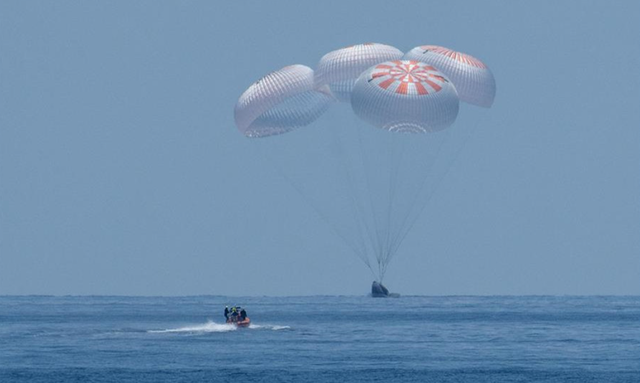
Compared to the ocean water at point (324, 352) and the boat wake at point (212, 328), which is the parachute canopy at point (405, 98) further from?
the boat wake at point (212, 328)

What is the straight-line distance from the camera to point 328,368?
49.0m

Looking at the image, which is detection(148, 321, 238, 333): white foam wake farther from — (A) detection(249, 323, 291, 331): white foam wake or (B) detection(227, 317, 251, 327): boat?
(A) detection(249, 323, 291, 331): white foam wake

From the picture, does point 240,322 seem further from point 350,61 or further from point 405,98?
point 405,98

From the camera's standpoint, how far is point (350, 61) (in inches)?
2311

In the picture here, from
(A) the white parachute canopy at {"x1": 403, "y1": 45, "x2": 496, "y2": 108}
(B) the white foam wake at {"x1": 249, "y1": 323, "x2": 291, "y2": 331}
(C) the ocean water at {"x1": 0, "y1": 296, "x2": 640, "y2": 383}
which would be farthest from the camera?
(B) the white foam wake at {"x1": 249, "y1": 323, "x2": 291, "y2": 331}

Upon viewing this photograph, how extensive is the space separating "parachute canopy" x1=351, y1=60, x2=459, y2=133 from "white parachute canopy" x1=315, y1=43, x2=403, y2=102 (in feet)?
8.23

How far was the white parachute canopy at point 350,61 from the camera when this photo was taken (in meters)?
58.3

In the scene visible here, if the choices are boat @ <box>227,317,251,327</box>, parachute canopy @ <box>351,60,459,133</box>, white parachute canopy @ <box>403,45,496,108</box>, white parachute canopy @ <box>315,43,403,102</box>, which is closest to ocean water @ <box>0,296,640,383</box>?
boat @ <box>227,317,251,327</box>

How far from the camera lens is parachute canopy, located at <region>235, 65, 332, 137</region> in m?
58.5

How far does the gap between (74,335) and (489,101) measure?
23437 millimetres

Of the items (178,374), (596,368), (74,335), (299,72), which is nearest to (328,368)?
(178,374)

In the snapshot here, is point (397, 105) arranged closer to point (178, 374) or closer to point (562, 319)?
point (178, 374)

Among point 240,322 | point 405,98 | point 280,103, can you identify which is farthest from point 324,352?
point 240,322

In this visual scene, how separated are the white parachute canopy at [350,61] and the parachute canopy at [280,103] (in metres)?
1.16
